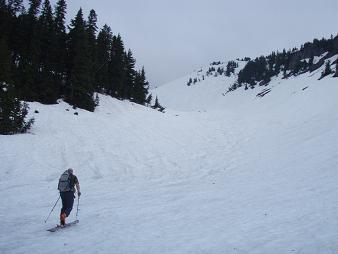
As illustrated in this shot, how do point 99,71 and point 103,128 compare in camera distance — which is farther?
point 99,71

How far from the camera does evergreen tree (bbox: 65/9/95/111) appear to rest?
4228 centimetres

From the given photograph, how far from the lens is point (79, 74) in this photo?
43.3m

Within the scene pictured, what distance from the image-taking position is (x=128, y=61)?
67312mm

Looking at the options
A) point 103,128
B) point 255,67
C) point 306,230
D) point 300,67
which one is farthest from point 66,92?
point 255,67

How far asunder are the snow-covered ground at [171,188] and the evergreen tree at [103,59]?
18.1 m

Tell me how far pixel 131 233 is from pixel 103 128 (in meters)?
24.5

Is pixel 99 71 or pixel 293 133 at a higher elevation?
pixel 99 71

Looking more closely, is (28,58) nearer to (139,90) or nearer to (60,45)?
(60,45)

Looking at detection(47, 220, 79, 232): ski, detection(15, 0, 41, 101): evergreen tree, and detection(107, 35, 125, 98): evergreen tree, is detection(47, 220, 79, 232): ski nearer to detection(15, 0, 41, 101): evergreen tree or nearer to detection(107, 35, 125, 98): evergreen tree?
detection(15, 0, 41, 101): evergreen tree

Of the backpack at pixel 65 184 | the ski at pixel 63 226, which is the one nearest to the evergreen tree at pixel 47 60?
the backpack at pixel 65 184

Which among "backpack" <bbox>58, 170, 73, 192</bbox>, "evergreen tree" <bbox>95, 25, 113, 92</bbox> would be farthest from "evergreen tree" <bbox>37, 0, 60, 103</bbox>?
"backpack" <bbox>58, 170, 73, 192</bbox>

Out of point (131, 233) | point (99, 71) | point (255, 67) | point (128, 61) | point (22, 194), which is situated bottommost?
point (131, 233)

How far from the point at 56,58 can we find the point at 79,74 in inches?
218

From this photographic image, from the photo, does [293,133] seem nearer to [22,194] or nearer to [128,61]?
[22,194]
